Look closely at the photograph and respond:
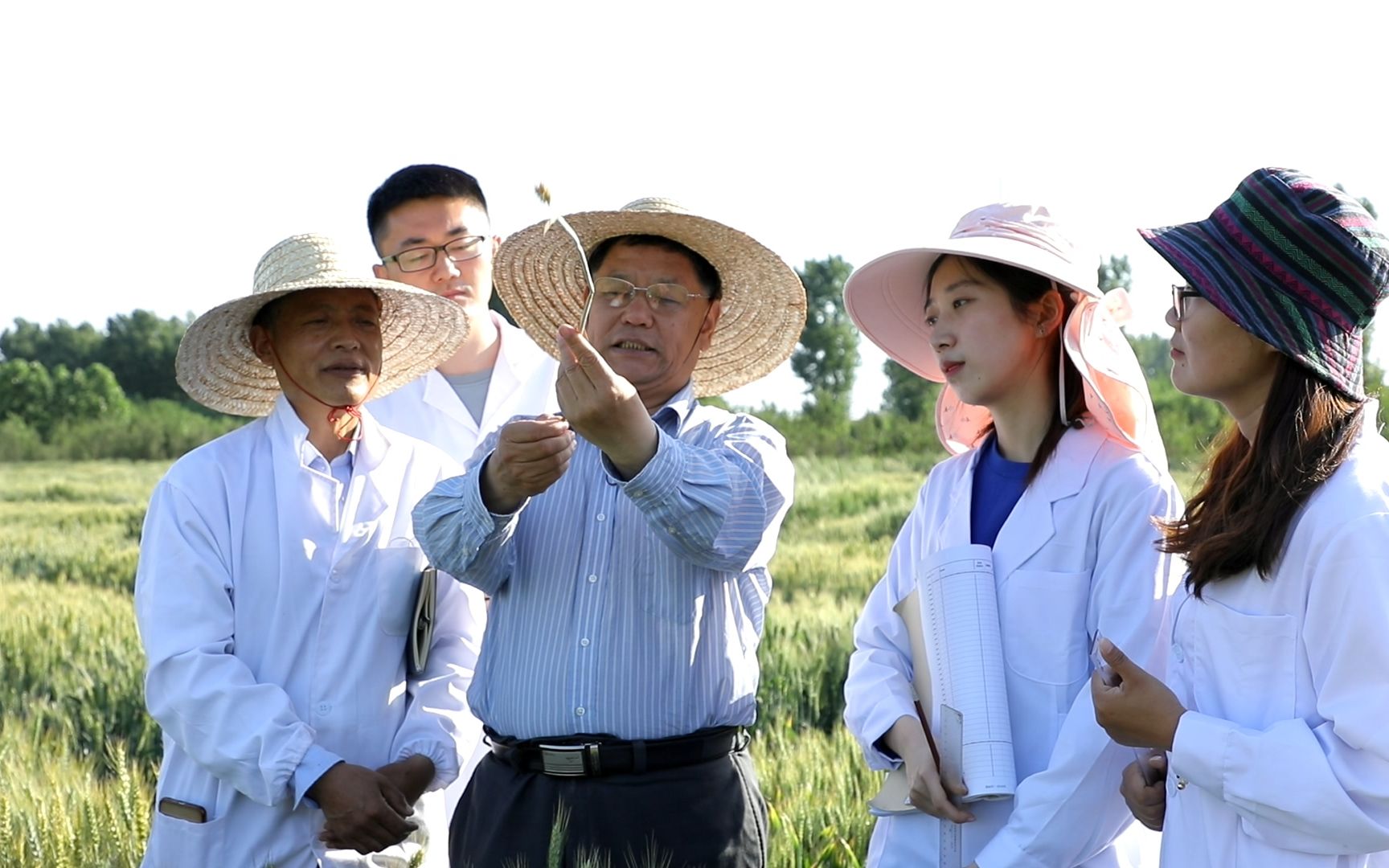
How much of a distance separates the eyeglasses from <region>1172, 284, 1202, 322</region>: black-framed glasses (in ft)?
4.15

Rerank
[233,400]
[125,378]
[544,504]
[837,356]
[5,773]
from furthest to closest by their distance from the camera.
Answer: [125,378] < [837,356] < [5,773] < [233,400] < [544,504]

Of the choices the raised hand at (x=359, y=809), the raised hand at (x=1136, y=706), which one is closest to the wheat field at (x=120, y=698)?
the raised hand at (x=359, y=809)

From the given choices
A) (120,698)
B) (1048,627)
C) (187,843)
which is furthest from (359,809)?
(120,698)

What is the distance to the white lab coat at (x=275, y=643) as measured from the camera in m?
3.73

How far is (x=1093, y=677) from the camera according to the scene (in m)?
3.02

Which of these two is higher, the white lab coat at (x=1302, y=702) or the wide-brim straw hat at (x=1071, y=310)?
the wide-brim straw hat at (x=1071, y=310)

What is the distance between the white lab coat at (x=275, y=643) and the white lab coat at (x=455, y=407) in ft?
3.64

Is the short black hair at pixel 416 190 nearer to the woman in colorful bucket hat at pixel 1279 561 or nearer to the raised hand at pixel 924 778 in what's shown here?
the raised hand at pixel 924 778

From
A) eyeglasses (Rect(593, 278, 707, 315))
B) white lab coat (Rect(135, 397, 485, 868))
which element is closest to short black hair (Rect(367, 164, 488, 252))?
white lab coat (Rect(135, 397, 485, 868))

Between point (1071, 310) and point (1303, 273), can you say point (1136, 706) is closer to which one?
point (1303, 273)

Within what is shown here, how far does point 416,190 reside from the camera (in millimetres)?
5492

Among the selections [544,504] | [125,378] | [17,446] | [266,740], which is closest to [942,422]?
[544,504]

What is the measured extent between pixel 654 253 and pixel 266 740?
1505mm

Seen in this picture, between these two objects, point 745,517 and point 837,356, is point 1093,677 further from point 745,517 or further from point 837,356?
point 837,356
